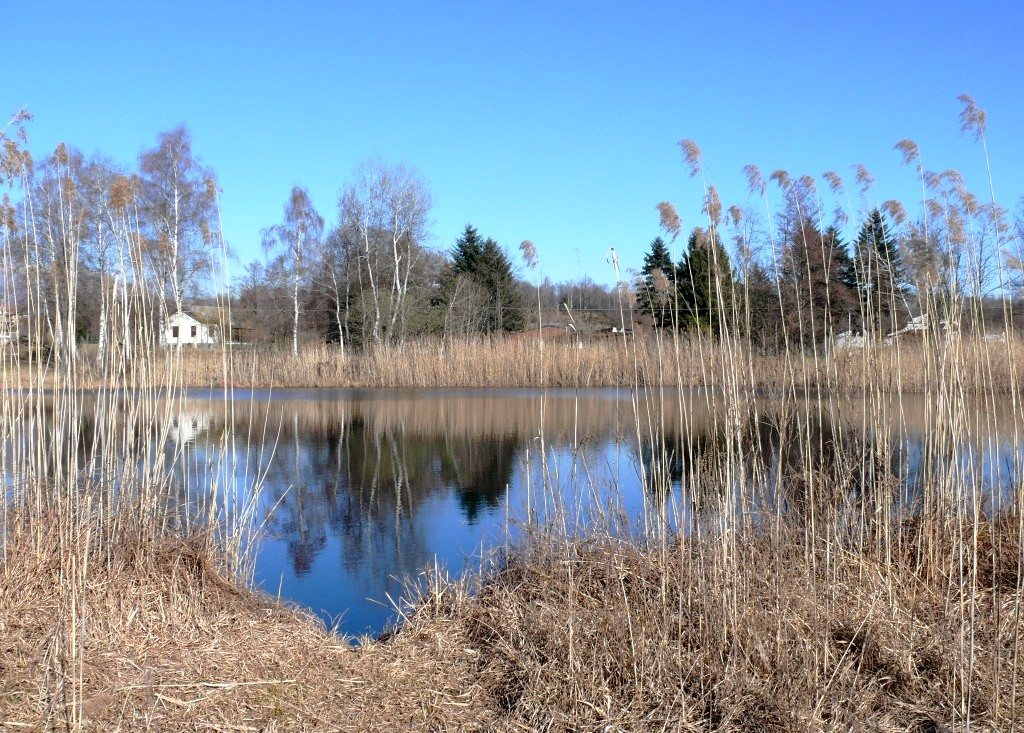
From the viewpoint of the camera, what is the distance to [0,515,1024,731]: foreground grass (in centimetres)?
275

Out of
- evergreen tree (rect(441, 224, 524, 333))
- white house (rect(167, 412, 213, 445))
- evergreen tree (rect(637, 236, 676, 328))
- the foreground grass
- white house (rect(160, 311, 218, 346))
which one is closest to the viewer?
the foreground grass

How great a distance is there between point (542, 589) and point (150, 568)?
1.88m

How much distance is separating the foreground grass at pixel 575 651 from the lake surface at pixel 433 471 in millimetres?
468

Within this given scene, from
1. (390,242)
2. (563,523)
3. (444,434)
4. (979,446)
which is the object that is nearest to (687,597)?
(563,523)

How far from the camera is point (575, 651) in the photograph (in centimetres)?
313

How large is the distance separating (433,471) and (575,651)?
20.0 ft

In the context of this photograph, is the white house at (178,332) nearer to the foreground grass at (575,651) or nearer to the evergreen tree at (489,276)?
the foreground grass at (575,651)

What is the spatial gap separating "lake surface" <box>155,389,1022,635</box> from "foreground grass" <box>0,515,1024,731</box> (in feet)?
1.53

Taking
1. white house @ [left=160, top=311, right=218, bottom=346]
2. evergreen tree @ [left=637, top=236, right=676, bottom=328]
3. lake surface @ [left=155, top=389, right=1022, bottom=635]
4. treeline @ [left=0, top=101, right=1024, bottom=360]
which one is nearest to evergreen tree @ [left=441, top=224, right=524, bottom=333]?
treeline @ [left=0, top=101, right=1024, bottom=360]

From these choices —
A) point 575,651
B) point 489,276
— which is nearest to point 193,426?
point 575,651

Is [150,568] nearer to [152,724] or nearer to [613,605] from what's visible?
[152,724]

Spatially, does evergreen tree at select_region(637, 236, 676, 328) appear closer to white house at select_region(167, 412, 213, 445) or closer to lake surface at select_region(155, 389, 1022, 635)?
lake surface at select_region(155, 389, 1022, 635)

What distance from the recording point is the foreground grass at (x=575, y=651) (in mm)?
2746

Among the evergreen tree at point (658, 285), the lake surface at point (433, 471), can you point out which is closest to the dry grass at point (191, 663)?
the lake surface at point (433, 471)
